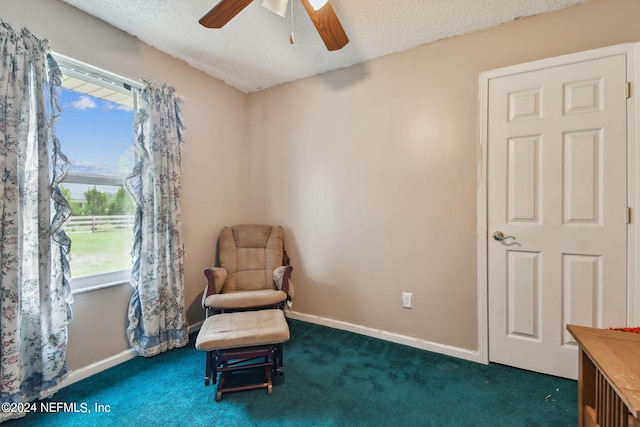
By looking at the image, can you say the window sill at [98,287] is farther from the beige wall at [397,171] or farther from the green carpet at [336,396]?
the beige wall at [397,171]

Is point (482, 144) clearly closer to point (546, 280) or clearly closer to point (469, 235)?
point (469, 235)

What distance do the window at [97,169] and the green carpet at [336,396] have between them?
2.31 feet

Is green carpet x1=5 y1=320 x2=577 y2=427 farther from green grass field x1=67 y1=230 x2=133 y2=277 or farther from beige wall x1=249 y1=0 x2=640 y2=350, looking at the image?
green grass field x1=67 y1=230 x2=133 y2=277

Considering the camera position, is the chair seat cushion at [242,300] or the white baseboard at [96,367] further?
the chair seat cushion at [242,300]

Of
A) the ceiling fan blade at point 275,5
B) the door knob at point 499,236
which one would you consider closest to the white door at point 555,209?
the door knob at point 499,236

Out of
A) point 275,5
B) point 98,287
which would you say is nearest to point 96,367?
point 98,287

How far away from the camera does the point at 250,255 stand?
2.62 m

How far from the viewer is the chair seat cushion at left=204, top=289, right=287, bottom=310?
6.50 ft

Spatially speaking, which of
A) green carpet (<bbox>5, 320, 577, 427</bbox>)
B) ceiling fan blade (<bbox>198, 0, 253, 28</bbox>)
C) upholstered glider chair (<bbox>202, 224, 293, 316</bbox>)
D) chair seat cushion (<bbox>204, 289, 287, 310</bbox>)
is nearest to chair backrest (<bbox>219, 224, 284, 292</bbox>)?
upholstered glider chair (<bbox>202, 224, 293, 316</bbox>)

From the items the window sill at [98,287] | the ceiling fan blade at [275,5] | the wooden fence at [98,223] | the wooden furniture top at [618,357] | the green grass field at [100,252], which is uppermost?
the ceiling fan blade at [275,5]

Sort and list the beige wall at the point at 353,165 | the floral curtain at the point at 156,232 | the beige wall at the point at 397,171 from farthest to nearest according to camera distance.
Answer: the floral curtain at the point at 156,232 < the beige wall at the point at 397,171 < the beige wall at the point at 353,165

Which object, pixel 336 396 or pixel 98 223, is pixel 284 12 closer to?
pixel 98 223

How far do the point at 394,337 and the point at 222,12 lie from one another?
8.43 ft

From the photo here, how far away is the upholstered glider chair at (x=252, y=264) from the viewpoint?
7.41ft
